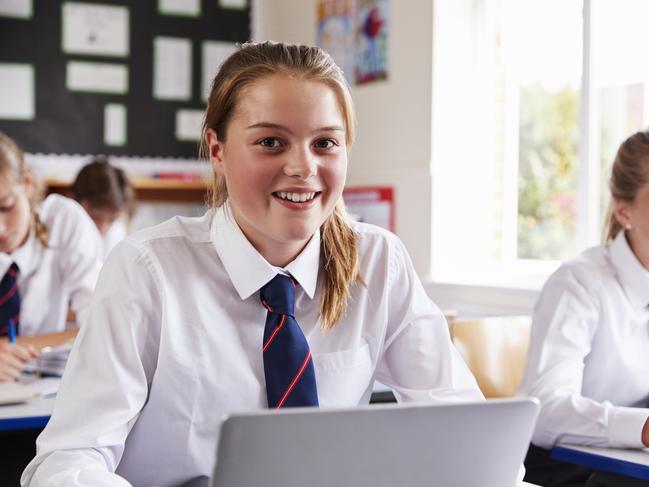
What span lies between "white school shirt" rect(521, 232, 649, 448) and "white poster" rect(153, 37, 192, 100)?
3.37m

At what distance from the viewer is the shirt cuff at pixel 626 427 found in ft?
5.87

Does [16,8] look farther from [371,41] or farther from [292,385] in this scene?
[292,385]

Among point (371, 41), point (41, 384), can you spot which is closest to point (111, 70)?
point (371, 41)

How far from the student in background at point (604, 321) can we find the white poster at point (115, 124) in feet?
10.9

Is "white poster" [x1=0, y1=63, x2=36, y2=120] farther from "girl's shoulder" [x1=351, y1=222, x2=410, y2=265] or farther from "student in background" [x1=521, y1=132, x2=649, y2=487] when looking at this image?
"girl's shoulder" [x1=351, y1=222, x2=410, y2=265]

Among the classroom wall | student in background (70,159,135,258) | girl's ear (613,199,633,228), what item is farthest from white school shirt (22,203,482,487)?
student in background (70,159,135,258)

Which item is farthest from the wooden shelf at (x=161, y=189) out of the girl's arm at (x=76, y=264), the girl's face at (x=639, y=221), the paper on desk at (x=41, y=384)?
the girl's face at (x=639, y=221)

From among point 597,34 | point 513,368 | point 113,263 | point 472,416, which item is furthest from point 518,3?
point 472,416

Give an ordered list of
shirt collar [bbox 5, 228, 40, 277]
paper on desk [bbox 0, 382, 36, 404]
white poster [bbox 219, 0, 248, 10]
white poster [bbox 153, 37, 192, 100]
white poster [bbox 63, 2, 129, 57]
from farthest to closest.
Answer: white poster [bbox 219, 0, 248, 10] < white poster [bbox 153, 37, 192, 100] < white poster [bbox 63, 2, 129, 57] < shirt collar [bbox 5, 228, 40, 277] < paper on desk [bbox 0, 382, 36, 404]

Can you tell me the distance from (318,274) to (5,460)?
0.89 m

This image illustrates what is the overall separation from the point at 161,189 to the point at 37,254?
2.22m

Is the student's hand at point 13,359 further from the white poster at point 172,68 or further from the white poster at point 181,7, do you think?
the white poster at point 181,7

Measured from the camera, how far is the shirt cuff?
5.87ft

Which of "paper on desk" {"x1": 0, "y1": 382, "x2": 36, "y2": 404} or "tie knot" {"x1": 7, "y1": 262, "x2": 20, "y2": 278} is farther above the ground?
"tie knot" {"x1": 7, "y1": 262, "x2": 20, "y2": 278}
